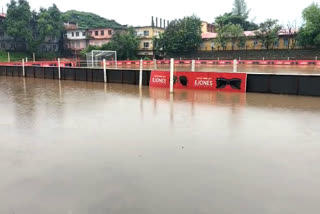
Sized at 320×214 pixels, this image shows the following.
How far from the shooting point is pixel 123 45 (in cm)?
6106

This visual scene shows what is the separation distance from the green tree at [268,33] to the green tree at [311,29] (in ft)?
13.2

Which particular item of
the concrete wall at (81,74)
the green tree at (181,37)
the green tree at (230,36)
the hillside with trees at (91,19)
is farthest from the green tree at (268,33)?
the hillside with trees at (91,19)

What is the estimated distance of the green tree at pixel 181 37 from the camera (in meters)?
59.1

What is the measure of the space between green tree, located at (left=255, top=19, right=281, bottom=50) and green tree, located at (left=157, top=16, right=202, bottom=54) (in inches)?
459

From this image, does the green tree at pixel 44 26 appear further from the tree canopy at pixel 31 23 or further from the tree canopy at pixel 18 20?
the tree canopy at pixel 18 20

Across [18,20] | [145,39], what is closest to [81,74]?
[18,20]

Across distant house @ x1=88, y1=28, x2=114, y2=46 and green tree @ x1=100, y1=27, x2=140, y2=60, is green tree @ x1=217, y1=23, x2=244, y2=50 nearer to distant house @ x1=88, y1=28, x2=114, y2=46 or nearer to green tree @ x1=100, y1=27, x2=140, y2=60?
green tree @ x1=100, y1=27, x2=140, y2=60

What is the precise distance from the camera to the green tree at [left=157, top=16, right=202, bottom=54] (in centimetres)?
5912

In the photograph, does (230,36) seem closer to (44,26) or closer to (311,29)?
(311,29)

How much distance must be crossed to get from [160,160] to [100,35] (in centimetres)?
6679

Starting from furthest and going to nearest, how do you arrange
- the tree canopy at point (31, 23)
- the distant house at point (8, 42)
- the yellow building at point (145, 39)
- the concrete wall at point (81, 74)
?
the yellow building at point (145, 39), the distant house at point (8, 42), the tree canopy at point (31, 23), the concrete wall at point (81, 74)

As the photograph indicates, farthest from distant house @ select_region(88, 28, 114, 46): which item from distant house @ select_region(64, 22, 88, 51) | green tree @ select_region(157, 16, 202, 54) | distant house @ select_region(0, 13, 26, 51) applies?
distant house @ select_region(0, 13, 26, 51)

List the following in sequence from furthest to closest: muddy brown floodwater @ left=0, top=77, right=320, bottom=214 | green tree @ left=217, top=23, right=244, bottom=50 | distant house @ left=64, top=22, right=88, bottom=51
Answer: distant house @ left=64, top=22, right=88, bottom=51 → green tree @ left=217, top=23, right=244, bottom=50 → muddy brown floodwater @ left=0, top=77, right=320, bottom=214

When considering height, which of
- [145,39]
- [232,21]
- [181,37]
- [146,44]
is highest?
[232,21]
